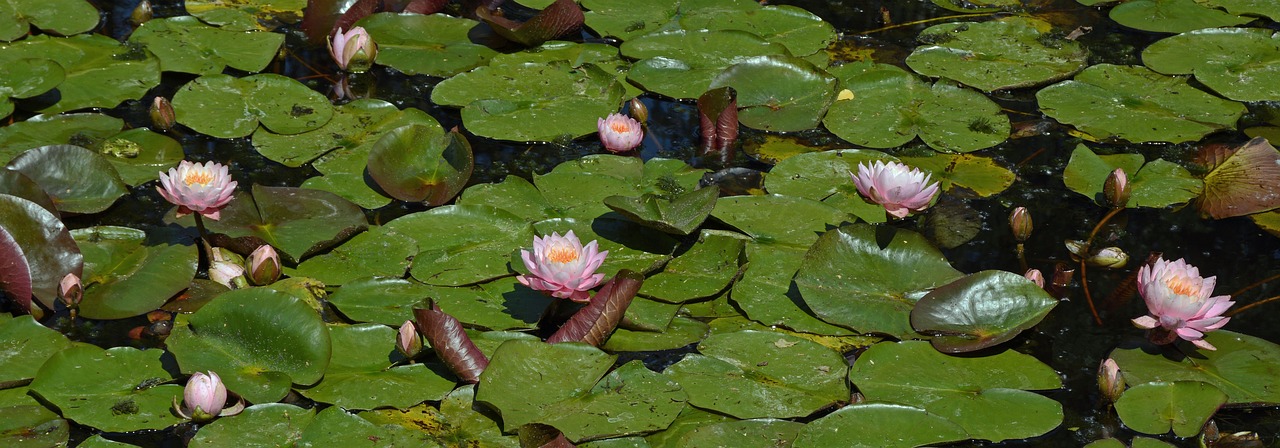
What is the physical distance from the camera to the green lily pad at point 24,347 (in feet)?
9.01

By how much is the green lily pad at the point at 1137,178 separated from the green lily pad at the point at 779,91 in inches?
39.6

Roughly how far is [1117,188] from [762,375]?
1.65 metres

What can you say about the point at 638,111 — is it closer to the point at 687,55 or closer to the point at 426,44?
the point at 687,55

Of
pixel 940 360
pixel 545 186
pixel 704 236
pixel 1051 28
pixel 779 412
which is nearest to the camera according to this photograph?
pixel 779 412

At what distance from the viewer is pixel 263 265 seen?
3.14 meters

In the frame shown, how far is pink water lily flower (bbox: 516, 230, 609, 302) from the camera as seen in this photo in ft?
9.29

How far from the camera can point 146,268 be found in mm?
3180

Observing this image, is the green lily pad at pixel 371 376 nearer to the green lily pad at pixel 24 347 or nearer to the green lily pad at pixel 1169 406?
the green lily pad at pixel 24 347

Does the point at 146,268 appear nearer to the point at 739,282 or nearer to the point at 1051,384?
the point at 739,282

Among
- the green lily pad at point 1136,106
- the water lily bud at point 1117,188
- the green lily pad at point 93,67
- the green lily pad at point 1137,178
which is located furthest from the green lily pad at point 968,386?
the green lily pad at point 93,67

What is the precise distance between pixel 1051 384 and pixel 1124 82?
7.35ft

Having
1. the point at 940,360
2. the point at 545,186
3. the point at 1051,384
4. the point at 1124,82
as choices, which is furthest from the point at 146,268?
the point at 1124,82

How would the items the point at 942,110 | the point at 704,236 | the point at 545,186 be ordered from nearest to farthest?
the point at 704,236, the point at 545,186, the point at 942,110

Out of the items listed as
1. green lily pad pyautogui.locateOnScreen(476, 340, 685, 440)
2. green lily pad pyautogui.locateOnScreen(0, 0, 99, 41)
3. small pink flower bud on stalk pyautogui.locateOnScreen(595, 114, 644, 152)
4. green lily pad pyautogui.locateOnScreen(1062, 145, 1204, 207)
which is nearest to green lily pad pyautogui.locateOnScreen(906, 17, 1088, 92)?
green lily pad pyautogui.locateOnScreen(1062, 145, 1204, 207)
